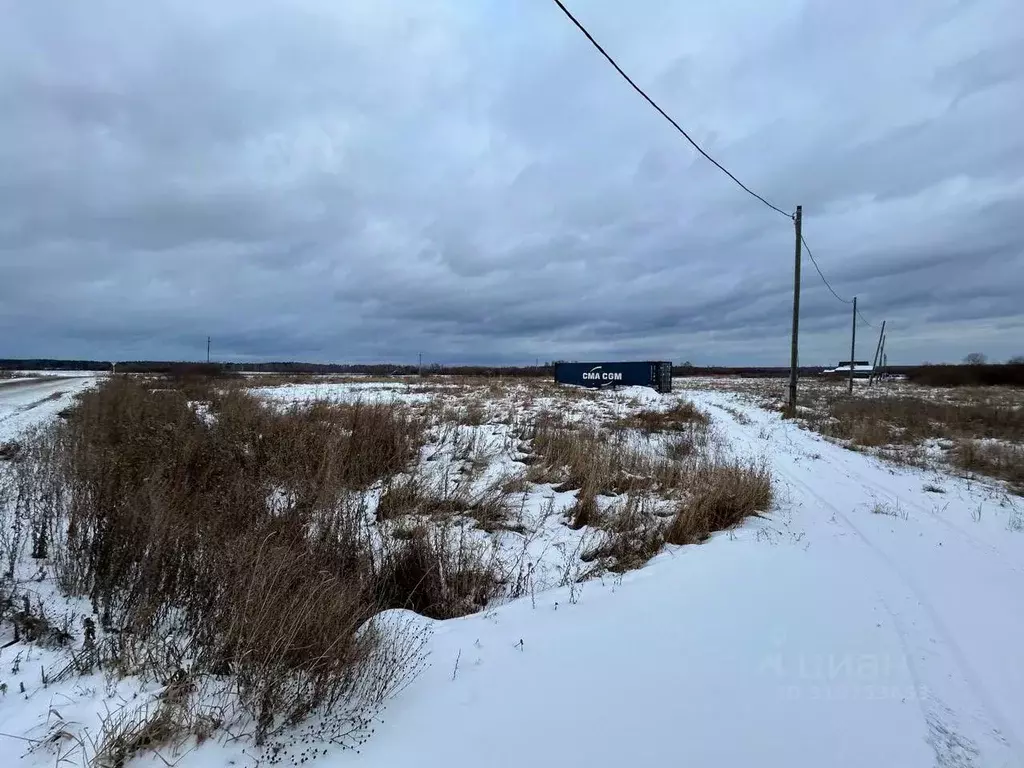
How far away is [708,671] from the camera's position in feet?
10.4

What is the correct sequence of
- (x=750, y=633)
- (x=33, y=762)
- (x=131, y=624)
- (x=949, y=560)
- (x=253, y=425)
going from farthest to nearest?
1. (x=253, y=425)
2. (x=949, y=560)
3. (x=750, y=633)
4. (x=131, y=624)
5. (x=33, y=762)

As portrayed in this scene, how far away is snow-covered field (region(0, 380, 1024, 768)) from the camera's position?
253 cm

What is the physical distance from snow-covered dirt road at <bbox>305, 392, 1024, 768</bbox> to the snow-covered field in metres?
0.01

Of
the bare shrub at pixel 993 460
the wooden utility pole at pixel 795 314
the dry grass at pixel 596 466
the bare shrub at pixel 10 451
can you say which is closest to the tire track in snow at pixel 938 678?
the dry grass at pixel 596 466

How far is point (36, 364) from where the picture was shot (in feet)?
391

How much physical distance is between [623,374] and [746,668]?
35397 millimetres

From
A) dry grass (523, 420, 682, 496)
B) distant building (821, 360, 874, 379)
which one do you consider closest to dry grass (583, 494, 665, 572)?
dry grass (523, 420, 682, 496)

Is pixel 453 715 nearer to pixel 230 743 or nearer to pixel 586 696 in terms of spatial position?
pixel 586 696

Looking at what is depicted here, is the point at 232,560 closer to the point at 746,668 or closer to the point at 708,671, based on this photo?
the point at 708,671

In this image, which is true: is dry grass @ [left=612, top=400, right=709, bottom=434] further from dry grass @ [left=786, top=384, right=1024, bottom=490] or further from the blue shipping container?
the blue shipping container

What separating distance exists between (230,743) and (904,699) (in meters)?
3.61

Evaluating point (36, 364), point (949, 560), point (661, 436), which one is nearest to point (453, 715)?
point (949, 560)

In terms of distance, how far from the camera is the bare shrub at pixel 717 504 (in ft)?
19.4

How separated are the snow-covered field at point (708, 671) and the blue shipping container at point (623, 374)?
102 ft
